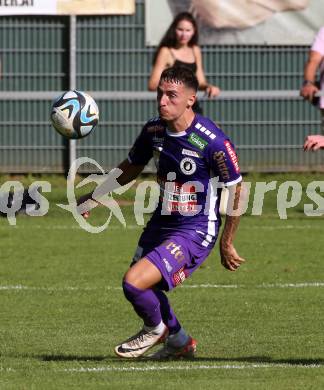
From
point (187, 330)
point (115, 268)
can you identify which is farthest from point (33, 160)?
point (187, 330)

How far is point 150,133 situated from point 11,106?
12.4 meters

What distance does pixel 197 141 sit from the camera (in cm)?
872

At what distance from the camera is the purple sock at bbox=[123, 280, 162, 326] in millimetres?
8422

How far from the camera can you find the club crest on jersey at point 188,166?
344 inches

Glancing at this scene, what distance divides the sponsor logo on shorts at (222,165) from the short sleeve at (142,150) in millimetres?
577

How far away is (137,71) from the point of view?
2125 cm

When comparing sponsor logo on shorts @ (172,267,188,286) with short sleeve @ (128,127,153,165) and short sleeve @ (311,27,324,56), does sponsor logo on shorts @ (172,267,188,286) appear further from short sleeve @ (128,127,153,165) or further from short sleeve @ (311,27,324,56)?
short sleeve @ (311,27,324,56)

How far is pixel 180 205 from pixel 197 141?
0.43 metres

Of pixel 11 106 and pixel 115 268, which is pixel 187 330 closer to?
pixel 115 268

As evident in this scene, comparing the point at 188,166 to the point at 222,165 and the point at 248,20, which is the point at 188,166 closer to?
the point at 222,165

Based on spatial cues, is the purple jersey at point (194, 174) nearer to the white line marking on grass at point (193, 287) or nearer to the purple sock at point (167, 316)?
the purple sock at point (167, 316)

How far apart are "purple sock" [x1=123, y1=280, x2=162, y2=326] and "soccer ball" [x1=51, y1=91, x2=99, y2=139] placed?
2474mm

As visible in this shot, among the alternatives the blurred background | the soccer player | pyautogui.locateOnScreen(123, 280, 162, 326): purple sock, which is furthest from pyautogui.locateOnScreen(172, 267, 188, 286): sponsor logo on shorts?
the blurred background

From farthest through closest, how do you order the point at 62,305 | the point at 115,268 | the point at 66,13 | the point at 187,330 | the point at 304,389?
the point at 66,13 → the point at 115,268 → the point at 62,305 → the point at 187,330 → the point at 304,389
